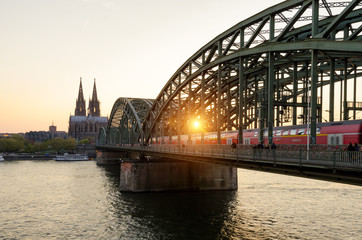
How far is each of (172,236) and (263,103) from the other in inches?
686

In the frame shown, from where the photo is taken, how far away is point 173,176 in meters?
59.6

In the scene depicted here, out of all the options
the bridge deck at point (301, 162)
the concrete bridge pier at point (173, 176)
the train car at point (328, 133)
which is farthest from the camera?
the concrete bridge pier at point (173, 176)

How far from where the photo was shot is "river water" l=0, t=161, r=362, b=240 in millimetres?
34906

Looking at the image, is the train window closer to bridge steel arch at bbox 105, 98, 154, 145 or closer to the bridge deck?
the bridge deck

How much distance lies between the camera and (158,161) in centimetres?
6119

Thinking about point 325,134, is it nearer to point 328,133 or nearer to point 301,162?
point 328,133

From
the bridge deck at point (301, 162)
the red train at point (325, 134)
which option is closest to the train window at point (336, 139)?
the red train at point (325, 134)

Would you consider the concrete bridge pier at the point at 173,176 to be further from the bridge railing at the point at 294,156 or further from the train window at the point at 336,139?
the train window at the point at 336,139

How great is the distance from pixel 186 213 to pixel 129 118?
78.5 metres

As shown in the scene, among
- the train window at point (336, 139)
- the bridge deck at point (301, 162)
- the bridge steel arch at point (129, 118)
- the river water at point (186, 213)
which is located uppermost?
the bridge steel arch at point (129, 118)

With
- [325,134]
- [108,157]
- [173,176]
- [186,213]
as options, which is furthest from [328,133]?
[108,157]

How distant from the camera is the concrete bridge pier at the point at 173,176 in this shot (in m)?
58.8

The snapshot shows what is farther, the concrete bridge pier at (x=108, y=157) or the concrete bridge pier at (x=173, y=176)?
the concrete bridge pier at (x=108, y=157)

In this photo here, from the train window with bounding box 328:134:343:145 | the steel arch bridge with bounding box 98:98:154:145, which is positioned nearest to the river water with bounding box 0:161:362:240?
the train window with bounding box 328:134:343:145
